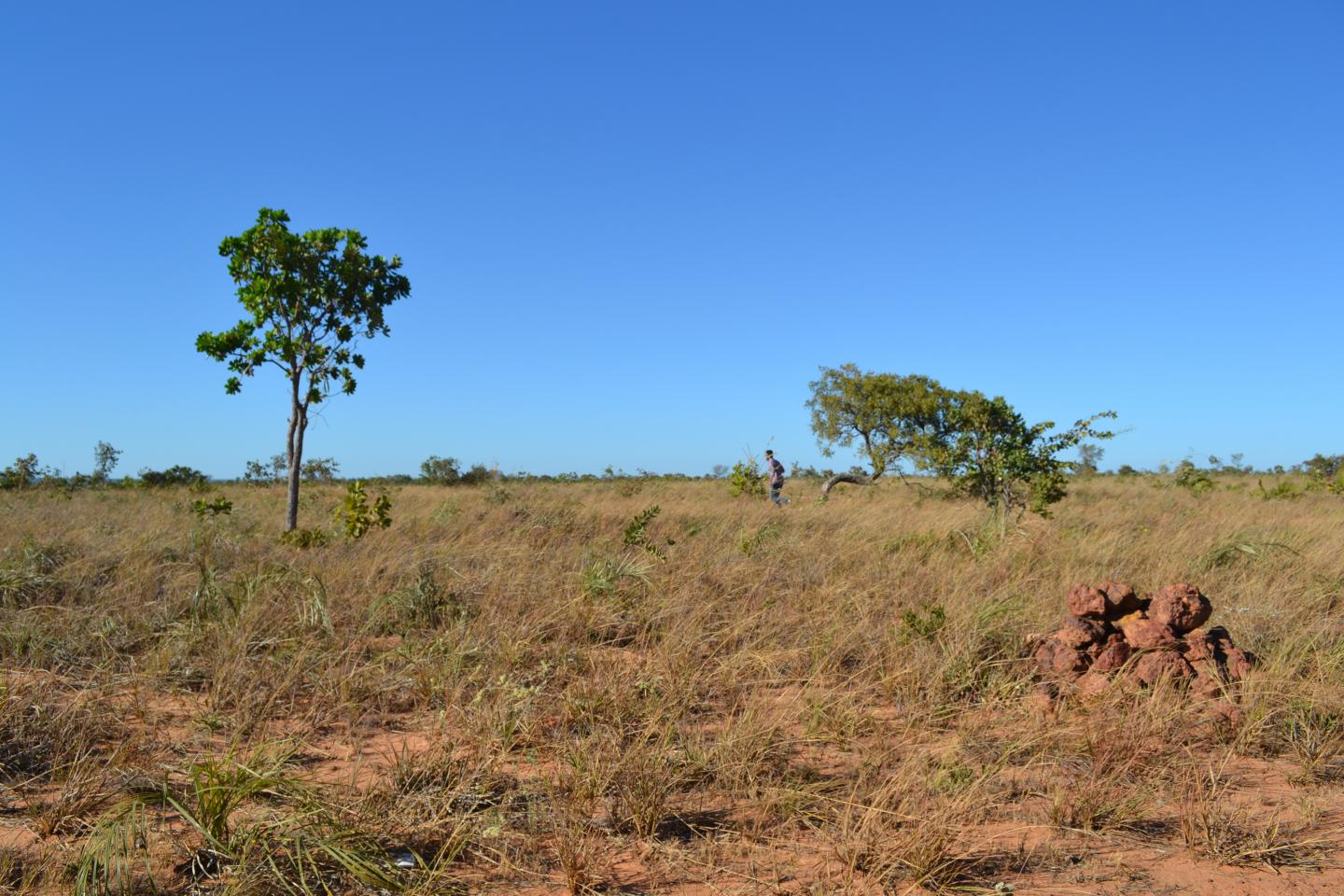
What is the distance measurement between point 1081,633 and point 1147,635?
371 mm

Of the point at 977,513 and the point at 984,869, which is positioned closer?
the point at 984,869

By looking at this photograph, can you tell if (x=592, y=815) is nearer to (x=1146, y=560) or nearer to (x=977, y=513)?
(x=1146, y=560)

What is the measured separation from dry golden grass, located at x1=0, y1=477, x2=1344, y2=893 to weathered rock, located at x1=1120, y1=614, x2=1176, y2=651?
465 millimetres

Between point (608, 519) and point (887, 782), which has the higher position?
point (608, 519)

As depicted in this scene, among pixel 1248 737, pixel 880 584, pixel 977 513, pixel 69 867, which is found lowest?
pixel 69 867

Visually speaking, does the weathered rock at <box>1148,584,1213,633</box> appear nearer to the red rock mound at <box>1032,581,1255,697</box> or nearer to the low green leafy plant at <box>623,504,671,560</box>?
the red rock mound at <box>1032,581,1255,697</box>

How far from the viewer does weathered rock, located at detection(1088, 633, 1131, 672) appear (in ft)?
15.3

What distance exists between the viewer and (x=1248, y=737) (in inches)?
152

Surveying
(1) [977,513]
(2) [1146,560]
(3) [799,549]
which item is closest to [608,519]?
(3) [799,549]

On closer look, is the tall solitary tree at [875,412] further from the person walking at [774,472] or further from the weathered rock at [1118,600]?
the weathered rock at [1118,600]

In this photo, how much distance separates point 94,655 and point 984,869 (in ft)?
16.8

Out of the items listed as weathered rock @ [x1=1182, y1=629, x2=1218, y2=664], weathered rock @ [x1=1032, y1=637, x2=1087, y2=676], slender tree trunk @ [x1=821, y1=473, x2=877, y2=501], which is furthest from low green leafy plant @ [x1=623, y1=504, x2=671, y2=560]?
slender tree trunk @ [x1=821, y1=473, x2=877, y2=501]

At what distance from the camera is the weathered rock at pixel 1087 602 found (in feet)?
16.1

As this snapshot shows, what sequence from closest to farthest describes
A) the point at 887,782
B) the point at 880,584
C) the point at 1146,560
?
the point at 887,782, the point at 880,584, the point at 1146,560
